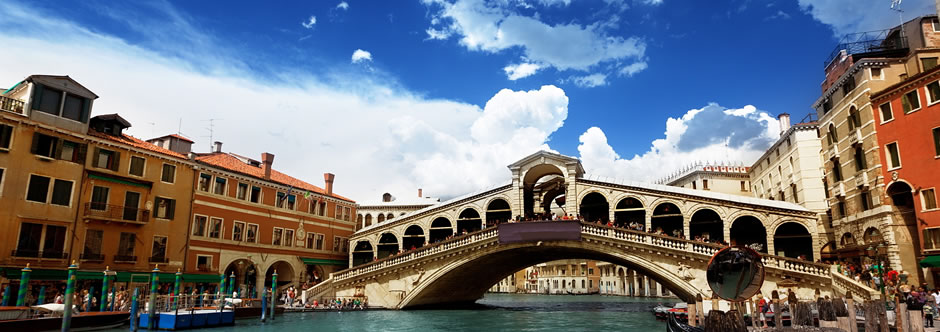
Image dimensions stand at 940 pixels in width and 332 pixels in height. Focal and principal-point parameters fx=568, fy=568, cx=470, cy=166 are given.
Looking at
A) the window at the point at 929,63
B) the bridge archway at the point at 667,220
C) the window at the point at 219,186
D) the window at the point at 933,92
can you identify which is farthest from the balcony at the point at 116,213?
the window at the point at 929,63

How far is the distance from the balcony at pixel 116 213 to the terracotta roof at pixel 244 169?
15.3ft

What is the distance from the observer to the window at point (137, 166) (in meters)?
27.4

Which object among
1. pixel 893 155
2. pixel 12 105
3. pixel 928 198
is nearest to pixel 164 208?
pixel 12 105

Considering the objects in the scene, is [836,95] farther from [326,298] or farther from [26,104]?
[26,104]

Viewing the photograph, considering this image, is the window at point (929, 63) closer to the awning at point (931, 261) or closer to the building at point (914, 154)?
the building at point (914, 154)

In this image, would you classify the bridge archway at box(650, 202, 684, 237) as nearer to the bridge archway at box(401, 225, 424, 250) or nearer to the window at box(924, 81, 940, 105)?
the window at box(924, 81, 940, 105)

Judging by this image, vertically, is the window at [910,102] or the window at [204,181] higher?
the window at [910,102]

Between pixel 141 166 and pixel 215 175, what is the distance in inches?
165

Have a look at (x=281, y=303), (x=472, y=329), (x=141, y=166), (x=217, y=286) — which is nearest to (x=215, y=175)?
(x=141, y=166)

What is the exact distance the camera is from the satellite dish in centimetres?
1109

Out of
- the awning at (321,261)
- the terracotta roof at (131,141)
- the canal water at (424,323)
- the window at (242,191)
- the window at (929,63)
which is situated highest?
the window at (929,63)

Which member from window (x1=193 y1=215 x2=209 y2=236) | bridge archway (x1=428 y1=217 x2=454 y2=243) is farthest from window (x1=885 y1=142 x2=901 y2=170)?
window (x1=193 y1=215 x2=209 y2=236)

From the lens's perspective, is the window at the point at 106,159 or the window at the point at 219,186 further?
the window at the point at 219,186

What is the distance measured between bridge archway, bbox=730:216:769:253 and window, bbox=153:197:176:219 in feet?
99.9
